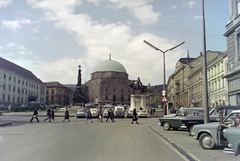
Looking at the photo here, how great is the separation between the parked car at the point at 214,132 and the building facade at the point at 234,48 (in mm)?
12373

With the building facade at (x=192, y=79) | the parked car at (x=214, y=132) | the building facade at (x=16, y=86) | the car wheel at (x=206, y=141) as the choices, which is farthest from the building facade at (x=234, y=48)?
the building facade at (x=16, y=86)

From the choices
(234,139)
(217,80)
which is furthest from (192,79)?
(234,139)

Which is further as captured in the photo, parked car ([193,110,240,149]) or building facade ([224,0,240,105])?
building facade ([224,0,240,105])

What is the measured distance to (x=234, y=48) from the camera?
24281 mm

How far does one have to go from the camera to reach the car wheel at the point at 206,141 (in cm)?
1165

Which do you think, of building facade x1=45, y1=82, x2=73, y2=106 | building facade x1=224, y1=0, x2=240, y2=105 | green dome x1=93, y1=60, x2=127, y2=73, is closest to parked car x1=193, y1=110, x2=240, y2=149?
building facade x1=224, y1=0, x2=240, y2=105

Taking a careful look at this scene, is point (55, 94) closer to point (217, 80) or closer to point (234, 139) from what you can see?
point (217, 80)

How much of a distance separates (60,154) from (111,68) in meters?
131

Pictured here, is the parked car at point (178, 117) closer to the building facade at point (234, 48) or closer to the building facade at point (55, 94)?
the building facade at point (234, 48)

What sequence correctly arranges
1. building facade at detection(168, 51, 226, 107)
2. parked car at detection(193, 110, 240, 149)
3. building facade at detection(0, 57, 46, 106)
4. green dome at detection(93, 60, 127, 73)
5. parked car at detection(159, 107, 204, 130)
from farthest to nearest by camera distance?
green dome at detection(93, 60, 127, 73) → building facade at detection(0, 57, 46, 106) → building facade at detection(168, 51, 226, 107) → parked car at detection(159, 107, 204, 130) → parked car at detection(193, 110, 240, 149)

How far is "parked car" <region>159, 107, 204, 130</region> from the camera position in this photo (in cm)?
1931

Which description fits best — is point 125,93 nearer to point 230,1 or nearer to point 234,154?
point 230,1

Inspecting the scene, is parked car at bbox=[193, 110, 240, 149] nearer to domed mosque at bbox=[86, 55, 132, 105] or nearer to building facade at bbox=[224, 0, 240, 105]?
building facade at bbox=[224, 0, 240, 105]

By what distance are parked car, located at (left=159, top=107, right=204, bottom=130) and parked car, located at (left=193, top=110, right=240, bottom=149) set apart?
698 centimetres
